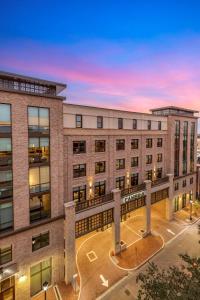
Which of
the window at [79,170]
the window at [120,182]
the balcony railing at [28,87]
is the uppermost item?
the balcony railing at [28,87]

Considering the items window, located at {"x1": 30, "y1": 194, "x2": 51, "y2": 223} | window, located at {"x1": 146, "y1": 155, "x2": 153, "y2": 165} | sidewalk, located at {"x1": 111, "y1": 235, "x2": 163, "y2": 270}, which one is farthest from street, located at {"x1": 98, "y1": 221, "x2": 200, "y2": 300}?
window, located at {"x1": 146, "y1": 155, "x2": 153, "y2": 165}

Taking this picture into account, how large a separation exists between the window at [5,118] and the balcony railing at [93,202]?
470 inches

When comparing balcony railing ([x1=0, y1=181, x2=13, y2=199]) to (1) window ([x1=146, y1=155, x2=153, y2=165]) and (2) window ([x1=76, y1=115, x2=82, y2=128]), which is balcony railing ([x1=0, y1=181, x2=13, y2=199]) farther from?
(1) window ([x1=146, y1=155, x2=153, y2=165])

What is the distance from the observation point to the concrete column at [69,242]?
63.8ft

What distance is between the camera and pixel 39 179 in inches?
723

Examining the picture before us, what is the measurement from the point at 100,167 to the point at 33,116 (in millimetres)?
12006

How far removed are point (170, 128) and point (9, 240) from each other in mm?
31733

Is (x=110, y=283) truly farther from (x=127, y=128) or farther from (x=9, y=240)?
(x=127, y=128)

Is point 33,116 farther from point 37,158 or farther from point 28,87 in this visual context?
point 37,158

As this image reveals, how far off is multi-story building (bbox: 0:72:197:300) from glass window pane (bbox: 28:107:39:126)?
10 cm

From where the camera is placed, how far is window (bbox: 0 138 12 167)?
15984 millimetres

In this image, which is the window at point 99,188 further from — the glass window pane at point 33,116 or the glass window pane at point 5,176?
the glass window pane at point 33,116

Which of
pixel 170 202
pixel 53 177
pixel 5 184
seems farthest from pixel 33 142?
pixel 170 202

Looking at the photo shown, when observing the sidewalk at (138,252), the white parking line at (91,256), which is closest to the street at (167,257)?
the sidewalk at (138,252)
